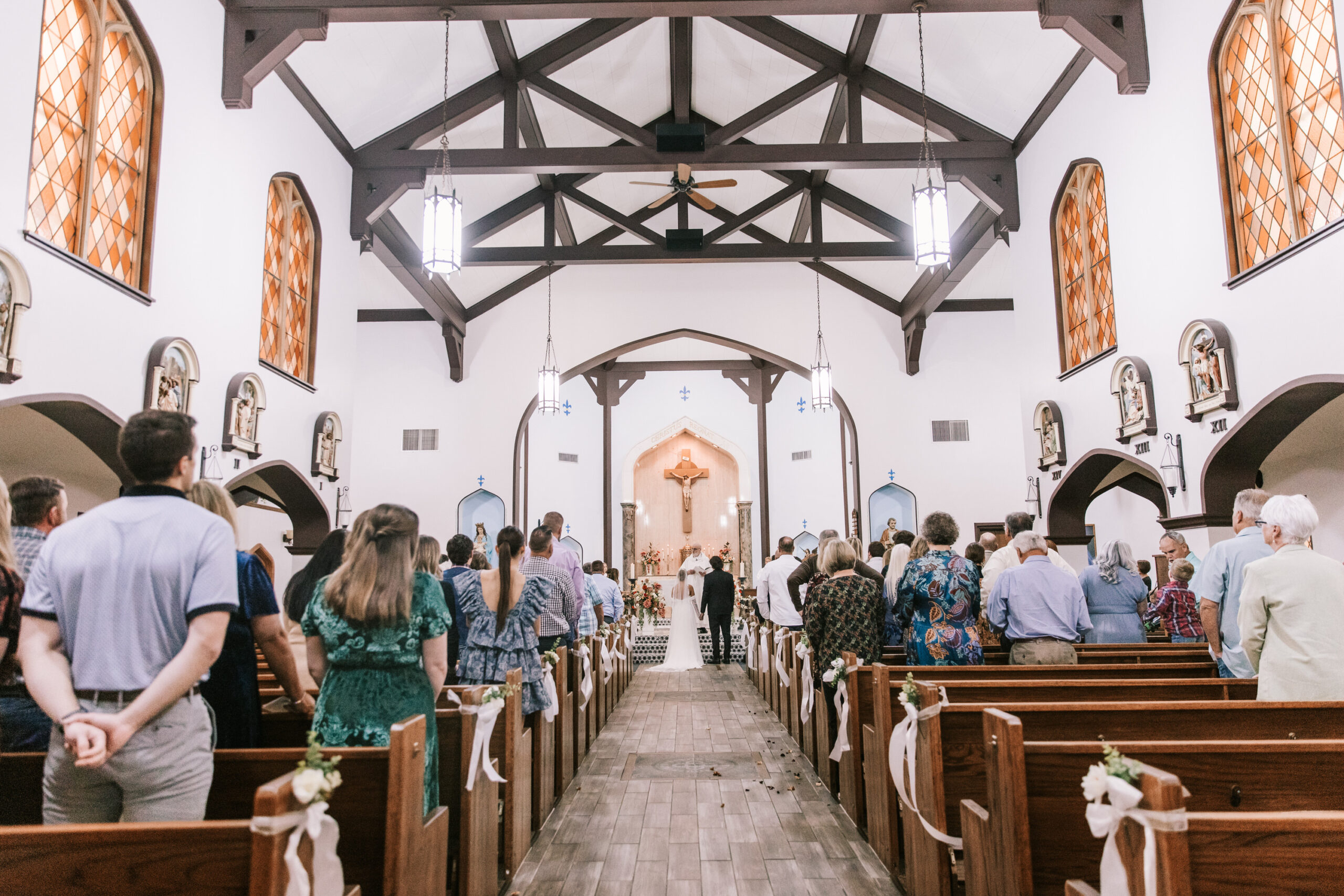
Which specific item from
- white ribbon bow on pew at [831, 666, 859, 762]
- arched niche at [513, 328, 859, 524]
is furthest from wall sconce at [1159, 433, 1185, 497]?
arched niche at [513, 328, 859, 524]

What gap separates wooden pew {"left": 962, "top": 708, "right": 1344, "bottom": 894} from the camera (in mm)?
1863

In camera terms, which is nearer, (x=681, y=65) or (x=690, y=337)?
(x=681, y=65)

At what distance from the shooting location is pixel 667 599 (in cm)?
1599

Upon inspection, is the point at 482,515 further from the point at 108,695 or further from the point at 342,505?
the point at 108,695

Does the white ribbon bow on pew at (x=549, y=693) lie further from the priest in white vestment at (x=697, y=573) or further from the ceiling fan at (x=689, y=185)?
the priest in white vestment at (x=697, y=573)

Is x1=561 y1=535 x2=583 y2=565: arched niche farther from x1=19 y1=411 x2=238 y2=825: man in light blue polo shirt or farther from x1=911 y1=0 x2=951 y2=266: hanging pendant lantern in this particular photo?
x1=19 y1=411 x2=238 y2=825: man in light blue polo shirt

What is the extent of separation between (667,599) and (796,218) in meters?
7.38

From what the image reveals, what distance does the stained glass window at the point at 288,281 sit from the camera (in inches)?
275

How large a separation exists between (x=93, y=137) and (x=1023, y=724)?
5240mm

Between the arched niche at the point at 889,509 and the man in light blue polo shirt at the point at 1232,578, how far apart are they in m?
Result: 8.76

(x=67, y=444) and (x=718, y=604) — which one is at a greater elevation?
(x=67, y=444)

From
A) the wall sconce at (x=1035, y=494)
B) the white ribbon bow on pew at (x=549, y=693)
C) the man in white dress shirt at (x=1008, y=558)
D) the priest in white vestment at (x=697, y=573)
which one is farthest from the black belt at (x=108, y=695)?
the priest in white vestment at (x=697, y=573)

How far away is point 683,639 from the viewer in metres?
10.5

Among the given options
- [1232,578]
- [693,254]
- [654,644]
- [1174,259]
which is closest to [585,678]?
[1232,578]
